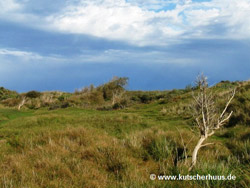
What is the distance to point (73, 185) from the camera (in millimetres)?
4574

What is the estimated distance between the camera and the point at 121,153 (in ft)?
20.7

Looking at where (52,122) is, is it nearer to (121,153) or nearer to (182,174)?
(121,153)

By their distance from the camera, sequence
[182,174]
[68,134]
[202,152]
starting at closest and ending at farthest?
[182,174]
[202,152]
[68,134]

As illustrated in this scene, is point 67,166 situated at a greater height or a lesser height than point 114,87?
lesser

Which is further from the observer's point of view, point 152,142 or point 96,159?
point 152,142

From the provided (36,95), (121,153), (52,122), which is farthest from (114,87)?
(121,153)

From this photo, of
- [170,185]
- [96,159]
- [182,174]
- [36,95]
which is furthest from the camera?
[36,95]

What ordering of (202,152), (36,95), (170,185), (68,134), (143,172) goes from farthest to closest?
(36,95) < (68,134) < (202,152) < (143,172) < (170,185)

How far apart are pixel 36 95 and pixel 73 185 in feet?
147

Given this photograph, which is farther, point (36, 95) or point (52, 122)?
point (36, 95)

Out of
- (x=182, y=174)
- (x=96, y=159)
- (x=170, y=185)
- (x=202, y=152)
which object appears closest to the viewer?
(x=170, y=185)

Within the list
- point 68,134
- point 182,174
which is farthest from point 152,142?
point 68,134

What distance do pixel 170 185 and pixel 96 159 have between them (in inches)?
91.9

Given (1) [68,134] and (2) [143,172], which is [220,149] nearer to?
(2) [143,172]
